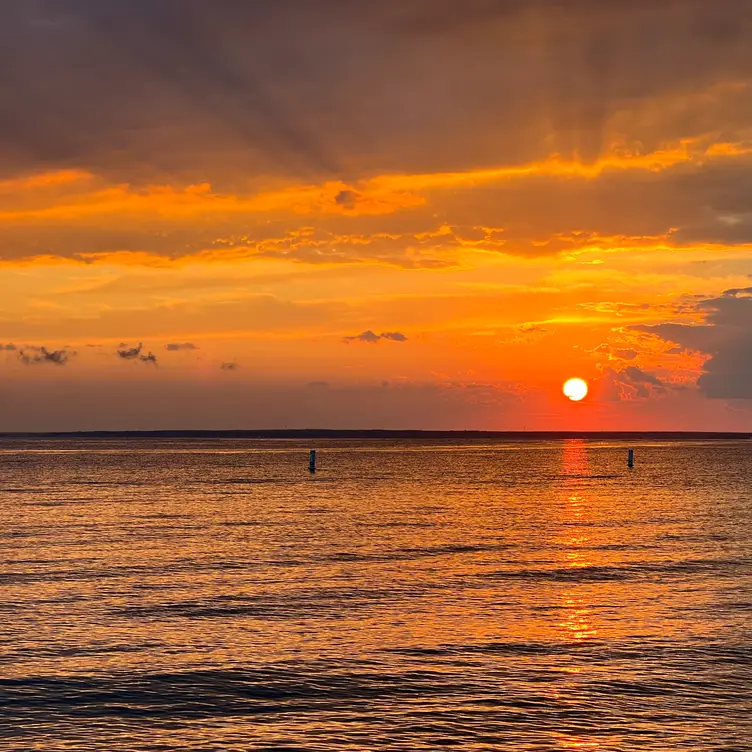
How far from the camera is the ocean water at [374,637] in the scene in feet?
72.1

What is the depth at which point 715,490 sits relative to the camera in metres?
115

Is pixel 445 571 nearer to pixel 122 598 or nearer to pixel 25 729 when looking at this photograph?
pixel 122 598

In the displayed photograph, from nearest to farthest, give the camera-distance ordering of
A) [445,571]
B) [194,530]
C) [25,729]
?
[25,729]
[445,571]
[194,530]

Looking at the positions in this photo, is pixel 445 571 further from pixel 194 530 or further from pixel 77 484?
pixel 77 484

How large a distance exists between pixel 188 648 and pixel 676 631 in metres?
15.5

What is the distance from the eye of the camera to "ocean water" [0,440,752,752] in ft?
72.1

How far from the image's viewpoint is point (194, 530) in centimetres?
6494

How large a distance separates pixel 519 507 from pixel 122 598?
55.1 metres

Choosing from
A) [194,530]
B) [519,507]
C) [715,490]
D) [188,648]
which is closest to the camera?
[188,648]

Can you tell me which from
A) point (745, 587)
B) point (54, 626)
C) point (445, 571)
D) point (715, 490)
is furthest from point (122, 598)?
point (715, 490)

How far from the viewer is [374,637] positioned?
30938 mm

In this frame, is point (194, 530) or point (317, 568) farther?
point (194, 530)

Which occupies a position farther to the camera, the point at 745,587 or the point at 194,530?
the point at 194,530

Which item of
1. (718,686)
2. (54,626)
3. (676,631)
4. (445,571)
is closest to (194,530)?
(445,571)
